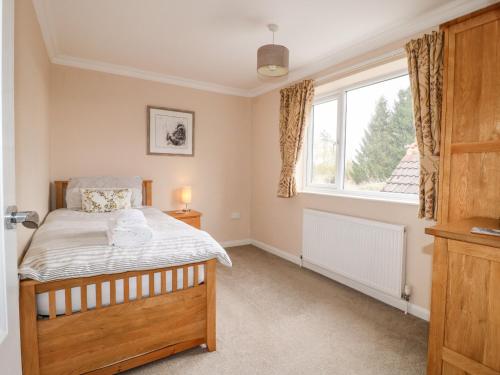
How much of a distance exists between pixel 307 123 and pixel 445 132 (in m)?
1.70

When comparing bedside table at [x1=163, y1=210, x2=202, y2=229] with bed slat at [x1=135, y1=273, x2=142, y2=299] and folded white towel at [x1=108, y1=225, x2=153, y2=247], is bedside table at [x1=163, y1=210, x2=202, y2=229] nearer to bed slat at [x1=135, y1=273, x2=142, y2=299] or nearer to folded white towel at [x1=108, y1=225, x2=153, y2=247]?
folded white towel at [x1=108, y1=225, x2=153, y2=247]

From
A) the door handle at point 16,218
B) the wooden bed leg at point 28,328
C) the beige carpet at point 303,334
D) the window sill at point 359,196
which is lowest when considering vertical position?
the beige carpet at point 303,334

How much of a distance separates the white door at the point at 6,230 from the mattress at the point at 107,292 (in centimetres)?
62

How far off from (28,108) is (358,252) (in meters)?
2.87

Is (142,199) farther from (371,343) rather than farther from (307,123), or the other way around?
(371,343)

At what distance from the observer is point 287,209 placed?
12.1 ft

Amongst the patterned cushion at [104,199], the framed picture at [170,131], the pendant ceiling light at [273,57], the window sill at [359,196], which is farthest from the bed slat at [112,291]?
the framed picture at [170,131]

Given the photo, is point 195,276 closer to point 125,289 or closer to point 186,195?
point 125,289

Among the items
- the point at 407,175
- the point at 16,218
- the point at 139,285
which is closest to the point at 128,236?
the point at 139,285

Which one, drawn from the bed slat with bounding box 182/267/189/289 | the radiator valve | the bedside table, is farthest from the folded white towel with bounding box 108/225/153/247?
the radiator valve

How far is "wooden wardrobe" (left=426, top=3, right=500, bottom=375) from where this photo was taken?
127 cm

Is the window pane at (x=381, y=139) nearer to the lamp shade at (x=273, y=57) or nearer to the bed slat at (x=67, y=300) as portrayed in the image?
the lamp shade at (x=273, y=57)

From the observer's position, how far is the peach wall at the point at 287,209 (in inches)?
90.0

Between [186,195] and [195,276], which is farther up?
[186,195]
